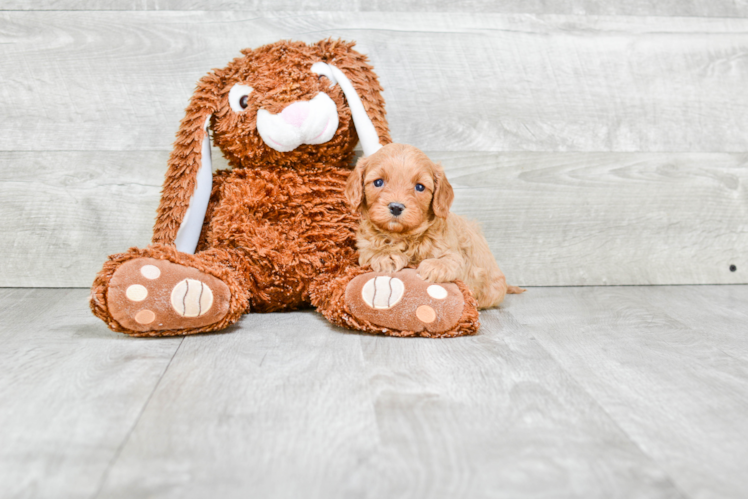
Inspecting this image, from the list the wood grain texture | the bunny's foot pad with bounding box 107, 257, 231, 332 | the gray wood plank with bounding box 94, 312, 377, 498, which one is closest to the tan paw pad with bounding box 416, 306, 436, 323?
the gray wood plank with bounding box 94, 312, 377, 498

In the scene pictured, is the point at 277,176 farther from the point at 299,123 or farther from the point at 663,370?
the point at 663,370

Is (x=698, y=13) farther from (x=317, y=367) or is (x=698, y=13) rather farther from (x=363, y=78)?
(x=317, y=367)

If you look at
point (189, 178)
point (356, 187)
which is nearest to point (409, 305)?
point (356, 187)

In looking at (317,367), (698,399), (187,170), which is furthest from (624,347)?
(187,170)

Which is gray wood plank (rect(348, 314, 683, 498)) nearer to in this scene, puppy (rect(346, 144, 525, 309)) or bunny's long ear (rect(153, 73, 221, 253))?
puppy (rect(346, 144, 525, 309))

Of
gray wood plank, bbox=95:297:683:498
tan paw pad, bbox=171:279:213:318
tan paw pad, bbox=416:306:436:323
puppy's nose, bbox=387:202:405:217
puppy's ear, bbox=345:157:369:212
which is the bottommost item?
gray wood plank, bbox=95:297:683:498

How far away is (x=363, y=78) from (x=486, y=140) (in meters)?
0.42

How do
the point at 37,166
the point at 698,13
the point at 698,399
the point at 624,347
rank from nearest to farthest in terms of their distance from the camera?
the point at 698,399 < the point at 624,347 < the point at 37,166 < the point at 698,13

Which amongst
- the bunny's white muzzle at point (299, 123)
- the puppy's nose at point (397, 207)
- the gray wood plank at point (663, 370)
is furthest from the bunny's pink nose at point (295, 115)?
the gray wood plank at point (663, 370)

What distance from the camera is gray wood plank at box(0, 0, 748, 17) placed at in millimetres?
1429

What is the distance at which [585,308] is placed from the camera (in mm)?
1337

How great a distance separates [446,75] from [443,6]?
165 millimetres

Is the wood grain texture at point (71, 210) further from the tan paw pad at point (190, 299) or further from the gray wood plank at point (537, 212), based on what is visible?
the tan paw pad at point (190, 299)

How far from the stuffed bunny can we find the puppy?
4 cm
